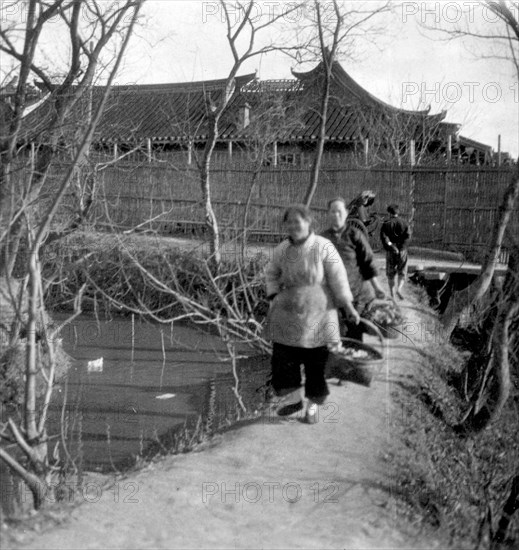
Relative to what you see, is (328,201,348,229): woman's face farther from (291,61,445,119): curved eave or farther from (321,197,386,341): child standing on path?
(291,61,445,119): curved eave

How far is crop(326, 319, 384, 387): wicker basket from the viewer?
670 centimetres

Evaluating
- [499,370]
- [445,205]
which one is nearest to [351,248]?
[499,370]

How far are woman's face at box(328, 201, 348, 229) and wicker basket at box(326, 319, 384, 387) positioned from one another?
0.95 meters

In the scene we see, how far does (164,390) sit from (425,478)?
6.68 metres

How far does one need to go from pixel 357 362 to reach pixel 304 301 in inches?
30.7

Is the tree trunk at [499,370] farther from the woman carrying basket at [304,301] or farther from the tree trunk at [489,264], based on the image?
the woman carrying basket at [304,301]

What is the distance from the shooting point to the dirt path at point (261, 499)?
4.98m

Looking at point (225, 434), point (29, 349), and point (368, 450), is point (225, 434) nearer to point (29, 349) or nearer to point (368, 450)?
point (368, 450)

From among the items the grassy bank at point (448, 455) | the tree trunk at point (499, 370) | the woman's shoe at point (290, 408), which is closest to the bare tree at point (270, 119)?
the grassy bank at point (448, 455)

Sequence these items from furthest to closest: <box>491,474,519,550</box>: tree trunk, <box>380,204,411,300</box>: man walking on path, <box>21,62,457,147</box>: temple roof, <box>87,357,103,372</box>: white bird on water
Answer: <box>21,62,457,147</box>: temple roof < <box>87,357,103,372</box>: white bird on water < <box>380,204,411,300</box>: man walking on path < <box>491,474,519,550</box>: tree trunk

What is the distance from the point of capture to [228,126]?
2683 centimetres

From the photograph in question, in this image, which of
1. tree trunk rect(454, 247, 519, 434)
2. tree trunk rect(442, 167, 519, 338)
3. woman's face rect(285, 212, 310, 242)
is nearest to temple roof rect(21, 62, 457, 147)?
tree trunk rect(442, 167, 519, 338)

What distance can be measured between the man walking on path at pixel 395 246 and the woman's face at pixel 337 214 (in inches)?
221

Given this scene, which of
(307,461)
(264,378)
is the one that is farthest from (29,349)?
(264,378)
